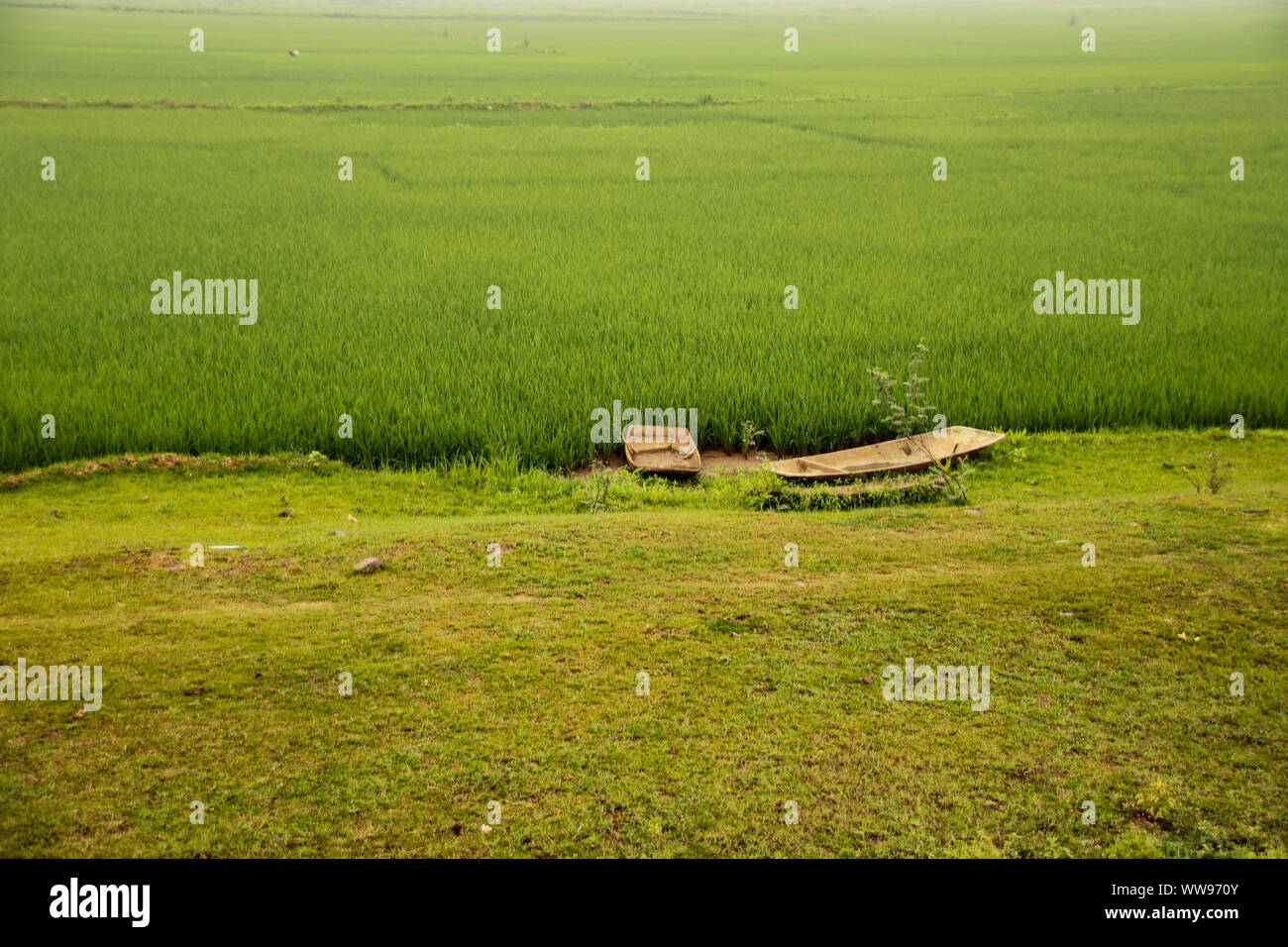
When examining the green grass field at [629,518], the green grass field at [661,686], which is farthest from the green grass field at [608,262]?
the green grass field at [661,686]

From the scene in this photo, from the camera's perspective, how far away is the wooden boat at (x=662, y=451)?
26.6 ft

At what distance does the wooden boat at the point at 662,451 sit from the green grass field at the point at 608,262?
0.47 metres

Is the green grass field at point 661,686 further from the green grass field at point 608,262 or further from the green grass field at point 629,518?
the green grass field at point 608,262

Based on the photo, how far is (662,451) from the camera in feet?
27.3

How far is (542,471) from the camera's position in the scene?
8.23m

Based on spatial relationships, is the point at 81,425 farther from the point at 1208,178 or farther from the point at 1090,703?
the point at 1208,178

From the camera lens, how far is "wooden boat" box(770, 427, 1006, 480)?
7.84 meters

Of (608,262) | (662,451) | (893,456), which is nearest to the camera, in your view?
(893,456)

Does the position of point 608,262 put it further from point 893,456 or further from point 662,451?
point 893,456

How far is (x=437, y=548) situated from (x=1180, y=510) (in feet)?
14.2

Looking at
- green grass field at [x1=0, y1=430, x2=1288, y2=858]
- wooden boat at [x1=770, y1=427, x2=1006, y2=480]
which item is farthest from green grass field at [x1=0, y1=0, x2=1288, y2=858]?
wooden boat at [x1=770, y1=427, x2=1006, y2=480]

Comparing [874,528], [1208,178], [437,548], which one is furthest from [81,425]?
[1208,178]

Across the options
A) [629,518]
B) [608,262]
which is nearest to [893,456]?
[629,518]

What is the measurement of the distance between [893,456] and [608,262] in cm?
708
